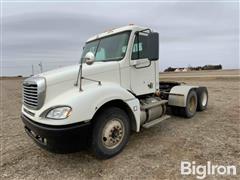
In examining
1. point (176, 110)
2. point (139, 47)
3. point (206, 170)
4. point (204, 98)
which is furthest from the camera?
point (204, 98)

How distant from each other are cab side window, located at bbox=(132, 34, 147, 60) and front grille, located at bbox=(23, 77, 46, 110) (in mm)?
2074

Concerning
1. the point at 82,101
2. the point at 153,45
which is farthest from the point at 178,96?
the point at 82,101

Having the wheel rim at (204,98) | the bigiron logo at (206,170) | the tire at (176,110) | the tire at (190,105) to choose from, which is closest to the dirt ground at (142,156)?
the bigiron logo at (206,170)

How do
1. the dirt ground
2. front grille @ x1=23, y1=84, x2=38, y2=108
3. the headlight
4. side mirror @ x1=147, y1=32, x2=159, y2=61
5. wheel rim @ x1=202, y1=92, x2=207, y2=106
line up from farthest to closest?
wheel rim @ x1=202, y1=92, x2=207, y2=106, side mirror @ x1=147, y1=32, x2=159, y2=61, front grille @ x1=23, y1=84, x2=38, y2=108, the dirt ground, the headlight

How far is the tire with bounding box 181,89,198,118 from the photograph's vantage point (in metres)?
6.02

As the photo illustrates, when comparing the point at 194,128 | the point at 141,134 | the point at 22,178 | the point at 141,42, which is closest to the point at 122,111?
the point at 141,134

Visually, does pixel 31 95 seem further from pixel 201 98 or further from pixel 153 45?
pixel 201 98

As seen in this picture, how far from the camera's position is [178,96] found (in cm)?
595

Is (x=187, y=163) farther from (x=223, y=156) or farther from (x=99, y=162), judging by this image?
(x=99, y=162)

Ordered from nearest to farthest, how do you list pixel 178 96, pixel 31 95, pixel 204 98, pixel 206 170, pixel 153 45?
1. pixel 206 170
2. pixel 31 95
3. pixel 153 45
4. pixel 178 96
5. pixel 204 98

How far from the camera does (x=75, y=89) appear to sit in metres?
3.40

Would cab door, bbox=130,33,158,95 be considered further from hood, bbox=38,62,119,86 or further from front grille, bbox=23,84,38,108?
front grille, bbox=23,84,38,108

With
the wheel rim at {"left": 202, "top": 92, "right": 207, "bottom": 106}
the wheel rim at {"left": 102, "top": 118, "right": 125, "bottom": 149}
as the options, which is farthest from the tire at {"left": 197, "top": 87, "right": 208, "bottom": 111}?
the wheel rim at {"left": 102, "top": 118, "right": 125, "bottom": 149}

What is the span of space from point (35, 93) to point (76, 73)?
79 centimetres
